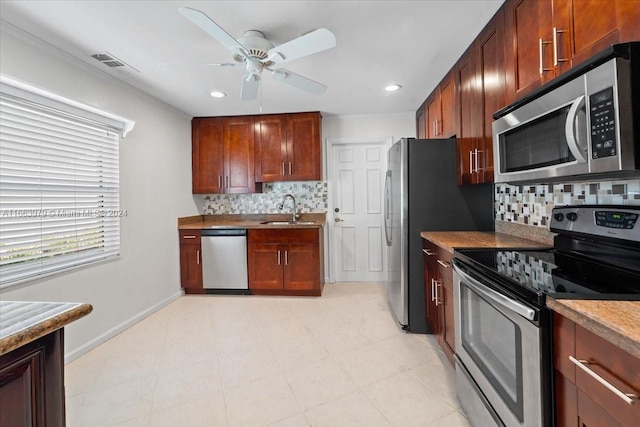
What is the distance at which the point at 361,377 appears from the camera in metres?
1.94

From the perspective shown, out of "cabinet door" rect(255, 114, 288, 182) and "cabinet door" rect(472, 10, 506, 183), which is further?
"cabinet door" rect(255, 114, 288, 182)

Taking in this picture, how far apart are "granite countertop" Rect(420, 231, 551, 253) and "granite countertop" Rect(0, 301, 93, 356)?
5.59ft

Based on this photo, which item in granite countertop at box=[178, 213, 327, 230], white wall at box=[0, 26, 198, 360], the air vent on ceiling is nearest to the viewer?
white wall at box=[0, 26, 198, 360]

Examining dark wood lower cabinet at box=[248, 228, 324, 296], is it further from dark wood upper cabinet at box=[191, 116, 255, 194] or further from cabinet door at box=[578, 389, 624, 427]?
cabinet door at box=[578, 389, 624, 427]

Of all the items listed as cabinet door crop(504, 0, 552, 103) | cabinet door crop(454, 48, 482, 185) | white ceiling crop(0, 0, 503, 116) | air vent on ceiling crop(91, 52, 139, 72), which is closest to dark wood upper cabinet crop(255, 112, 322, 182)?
white ceiling crop(0, 0, 503, 116)

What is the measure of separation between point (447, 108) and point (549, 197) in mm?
1265

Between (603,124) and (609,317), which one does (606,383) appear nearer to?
(609,317)

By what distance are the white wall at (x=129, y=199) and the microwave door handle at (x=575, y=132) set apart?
3059 mm

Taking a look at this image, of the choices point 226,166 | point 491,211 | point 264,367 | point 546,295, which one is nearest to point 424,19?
point 491,211

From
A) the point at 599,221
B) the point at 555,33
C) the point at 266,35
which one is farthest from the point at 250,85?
the point at 599,221

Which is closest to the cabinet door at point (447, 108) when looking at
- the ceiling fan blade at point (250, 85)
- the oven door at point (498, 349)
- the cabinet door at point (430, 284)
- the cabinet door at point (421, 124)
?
the cabinet door at point (421, 124)

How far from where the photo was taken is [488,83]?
195 cm

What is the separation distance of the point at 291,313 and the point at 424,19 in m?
2.76

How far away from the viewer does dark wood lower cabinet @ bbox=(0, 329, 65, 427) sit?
25.4 inches
